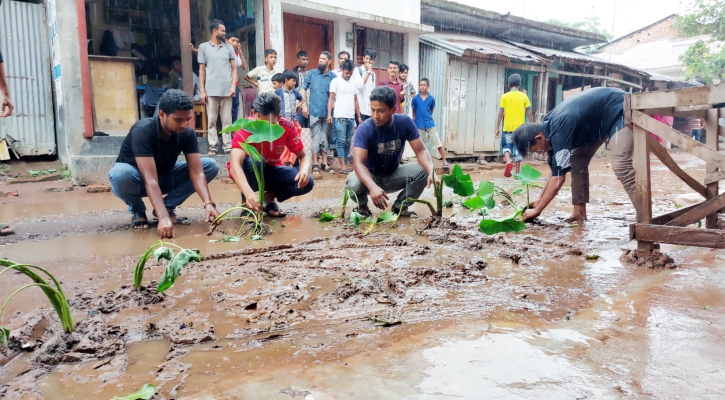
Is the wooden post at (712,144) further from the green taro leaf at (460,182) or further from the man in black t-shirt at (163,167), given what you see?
the man in black t-shirt at (163,167)

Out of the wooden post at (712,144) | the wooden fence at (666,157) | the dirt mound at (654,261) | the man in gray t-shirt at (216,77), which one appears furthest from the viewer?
the man in gray t-shirt at (216,77)

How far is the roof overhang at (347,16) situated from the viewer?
891cm

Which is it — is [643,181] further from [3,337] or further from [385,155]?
[3,337]

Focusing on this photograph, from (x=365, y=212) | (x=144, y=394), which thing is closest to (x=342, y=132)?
(x=365, y=212)

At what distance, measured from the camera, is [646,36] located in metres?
27.0

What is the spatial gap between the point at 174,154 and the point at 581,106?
3.32m

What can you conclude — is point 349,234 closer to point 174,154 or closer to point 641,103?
point 174,154

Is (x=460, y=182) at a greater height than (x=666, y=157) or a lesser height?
lesser

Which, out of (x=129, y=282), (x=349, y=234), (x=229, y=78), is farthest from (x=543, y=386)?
(x=229, y=78)

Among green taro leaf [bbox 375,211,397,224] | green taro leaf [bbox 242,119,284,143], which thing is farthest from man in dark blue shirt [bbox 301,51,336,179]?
green taro leaf [bbox 242,119,284,143]

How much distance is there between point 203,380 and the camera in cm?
161

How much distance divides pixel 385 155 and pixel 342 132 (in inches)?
156

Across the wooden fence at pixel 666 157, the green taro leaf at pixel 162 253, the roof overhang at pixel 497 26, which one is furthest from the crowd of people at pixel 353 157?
the roof overhang at pixel 497 26

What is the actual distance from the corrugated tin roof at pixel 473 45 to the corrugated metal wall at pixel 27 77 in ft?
25.4
